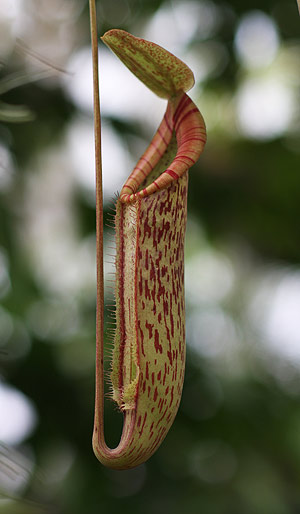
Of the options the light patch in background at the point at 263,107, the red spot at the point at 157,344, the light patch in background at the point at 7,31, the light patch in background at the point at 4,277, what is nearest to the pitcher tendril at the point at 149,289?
the red spot at the point at 157,344

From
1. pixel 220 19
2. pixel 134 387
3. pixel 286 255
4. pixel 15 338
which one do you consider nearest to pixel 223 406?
pixel 286 255

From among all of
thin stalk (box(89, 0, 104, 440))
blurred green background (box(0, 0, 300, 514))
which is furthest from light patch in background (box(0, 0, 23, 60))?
thin stalk (box(89, 0, 104, 440))

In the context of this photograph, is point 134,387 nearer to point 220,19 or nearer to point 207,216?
point 207,216

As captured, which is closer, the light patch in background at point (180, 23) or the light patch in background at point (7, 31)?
the light patch in background at point (7, 31)

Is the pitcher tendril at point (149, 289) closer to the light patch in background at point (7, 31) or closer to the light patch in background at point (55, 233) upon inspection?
the light patch in background at point (7, 31)

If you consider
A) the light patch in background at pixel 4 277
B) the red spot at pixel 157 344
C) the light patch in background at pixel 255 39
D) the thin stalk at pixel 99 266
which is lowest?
the light patch in background at pixel 4 277

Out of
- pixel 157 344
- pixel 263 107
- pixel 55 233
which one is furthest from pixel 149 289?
pixel 263 107

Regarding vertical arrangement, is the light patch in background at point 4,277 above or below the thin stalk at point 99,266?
below
